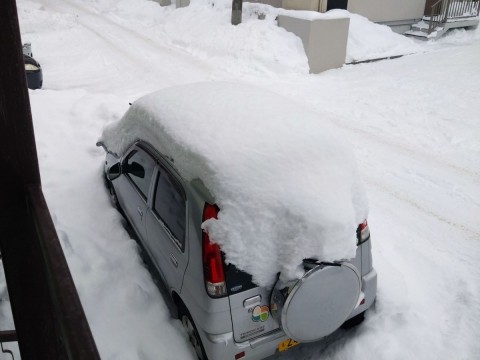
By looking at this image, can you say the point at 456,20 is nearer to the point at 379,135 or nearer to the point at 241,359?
the point at 379,135

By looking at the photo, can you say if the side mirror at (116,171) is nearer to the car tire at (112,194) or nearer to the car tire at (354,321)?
the car tire at (112,194)

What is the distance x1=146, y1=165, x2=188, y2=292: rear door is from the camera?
313 cm

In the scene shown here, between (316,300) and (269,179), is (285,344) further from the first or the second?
(269,179)

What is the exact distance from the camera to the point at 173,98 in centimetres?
390

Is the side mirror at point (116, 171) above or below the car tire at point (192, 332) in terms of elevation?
above

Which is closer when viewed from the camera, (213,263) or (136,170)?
(213,263)

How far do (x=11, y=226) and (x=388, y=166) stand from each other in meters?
6.01

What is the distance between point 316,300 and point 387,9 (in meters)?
18.5

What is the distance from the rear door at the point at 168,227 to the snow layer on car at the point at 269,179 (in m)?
0.22

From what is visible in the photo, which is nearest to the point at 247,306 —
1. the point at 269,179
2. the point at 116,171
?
the point at 269,179

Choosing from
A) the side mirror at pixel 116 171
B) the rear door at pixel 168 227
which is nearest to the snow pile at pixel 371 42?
the side mirror at pixel 116 171

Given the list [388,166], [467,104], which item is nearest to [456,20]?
[467,104]

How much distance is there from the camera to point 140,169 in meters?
3.91

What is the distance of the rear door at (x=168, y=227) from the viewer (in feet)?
10.3
